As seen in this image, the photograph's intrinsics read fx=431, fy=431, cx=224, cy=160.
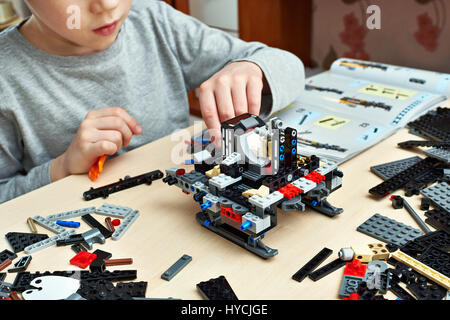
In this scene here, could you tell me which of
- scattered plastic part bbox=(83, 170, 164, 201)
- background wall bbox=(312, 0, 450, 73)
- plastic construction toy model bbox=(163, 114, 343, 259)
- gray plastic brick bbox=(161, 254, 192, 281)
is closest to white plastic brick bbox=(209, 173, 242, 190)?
plastic construction toy model bbox=(163, 114, 343, 259)

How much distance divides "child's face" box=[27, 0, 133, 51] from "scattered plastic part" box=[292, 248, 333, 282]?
537mm

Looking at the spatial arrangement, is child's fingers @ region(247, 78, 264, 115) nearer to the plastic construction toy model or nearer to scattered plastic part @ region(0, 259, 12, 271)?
the plastic construction toy model

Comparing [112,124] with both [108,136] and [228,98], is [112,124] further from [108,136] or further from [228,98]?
[228,98]

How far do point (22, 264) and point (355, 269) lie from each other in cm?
43

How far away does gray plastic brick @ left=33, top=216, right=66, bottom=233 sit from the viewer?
2.10ft

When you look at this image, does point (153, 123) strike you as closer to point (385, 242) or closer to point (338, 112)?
point (338, 112)

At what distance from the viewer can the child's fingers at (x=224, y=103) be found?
755 millimetres

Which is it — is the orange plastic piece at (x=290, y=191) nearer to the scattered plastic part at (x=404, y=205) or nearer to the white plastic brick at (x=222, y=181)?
the white plastic brick at (x=222, y=181)

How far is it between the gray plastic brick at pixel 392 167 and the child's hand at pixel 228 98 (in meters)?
0.23

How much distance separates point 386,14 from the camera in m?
1.37

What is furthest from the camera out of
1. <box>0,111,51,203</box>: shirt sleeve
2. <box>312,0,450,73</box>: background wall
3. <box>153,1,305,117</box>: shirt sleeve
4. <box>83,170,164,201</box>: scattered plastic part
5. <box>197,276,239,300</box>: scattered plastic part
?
<box>312,0,450,73</box>: background wall

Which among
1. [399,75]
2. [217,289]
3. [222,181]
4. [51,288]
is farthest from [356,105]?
[51,288]

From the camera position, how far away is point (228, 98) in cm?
76

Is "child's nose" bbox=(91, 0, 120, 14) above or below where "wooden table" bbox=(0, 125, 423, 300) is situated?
above
